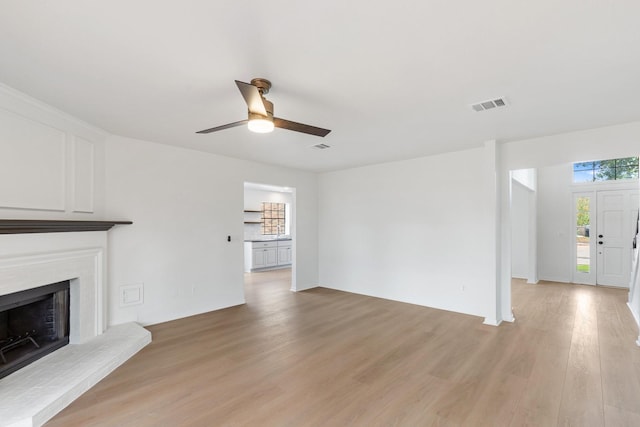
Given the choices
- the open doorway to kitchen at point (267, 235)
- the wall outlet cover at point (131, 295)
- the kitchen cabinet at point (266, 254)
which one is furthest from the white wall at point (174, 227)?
the kitchen cabinet at point (266, 254)

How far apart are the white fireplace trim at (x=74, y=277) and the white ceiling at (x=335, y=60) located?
59.8 inches

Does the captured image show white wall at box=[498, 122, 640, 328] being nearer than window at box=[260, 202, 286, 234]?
Yes

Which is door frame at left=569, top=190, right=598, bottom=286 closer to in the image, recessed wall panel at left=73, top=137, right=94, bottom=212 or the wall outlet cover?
the wall outlet cover

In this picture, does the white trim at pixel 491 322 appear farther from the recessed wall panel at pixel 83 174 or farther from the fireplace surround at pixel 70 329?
the recessed wall panel at pixel 83 174

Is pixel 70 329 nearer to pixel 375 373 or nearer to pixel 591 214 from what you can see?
pixel 375 373

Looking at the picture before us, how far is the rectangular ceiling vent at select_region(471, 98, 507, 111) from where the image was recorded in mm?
2924

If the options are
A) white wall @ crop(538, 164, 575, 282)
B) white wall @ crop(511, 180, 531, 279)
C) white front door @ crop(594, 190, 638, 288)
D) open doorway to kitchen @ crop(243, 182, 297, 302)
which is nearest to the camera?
white front door @ crop(594, 190, 638, 288)

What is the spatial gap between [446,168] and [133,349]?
5.01 metres

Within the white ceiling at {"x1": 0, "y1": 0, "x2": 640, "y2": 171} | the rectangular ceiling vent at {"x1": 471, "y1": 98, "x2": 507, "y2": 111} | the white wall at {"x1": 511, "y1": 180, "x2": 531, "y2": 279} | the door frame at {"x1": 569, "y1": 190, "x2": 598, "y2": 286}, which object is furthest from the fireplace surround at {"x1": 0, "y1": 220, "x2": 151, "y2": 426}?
the door frame at {"x1": 569, "y1": 190, "x2": 598, "y2": 286}

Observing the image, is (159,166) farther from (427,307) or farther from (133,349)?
(427,307)

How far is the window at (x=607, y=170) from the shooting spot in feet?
21.7

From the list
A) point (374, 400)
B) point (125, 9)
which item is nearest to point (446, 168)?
point (374, 400)

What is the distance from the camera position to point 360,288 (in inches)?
250

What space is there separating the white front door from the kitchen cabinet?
786 centimetres
